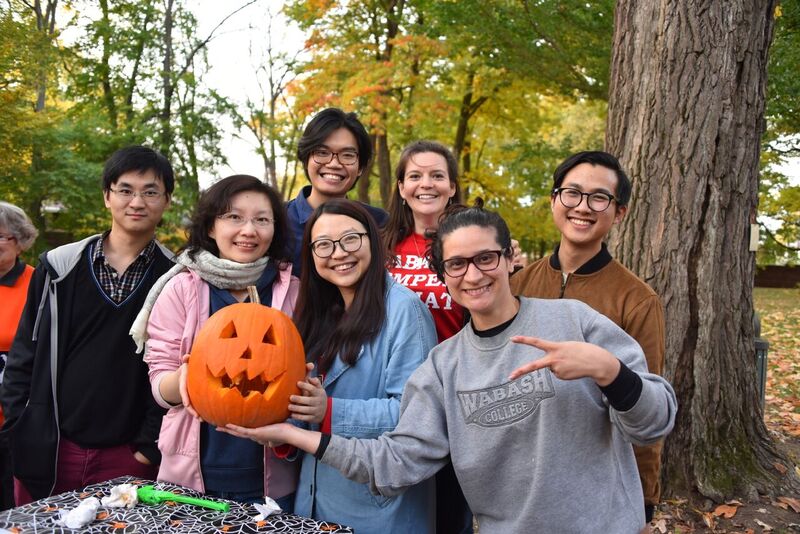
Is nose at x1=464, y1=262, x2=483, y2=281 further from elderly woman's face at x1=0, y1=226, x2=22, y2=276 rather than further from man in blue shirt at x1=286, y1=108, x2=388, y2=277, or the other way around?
elderly woman's face at x1=0, y1=226, x2=22, y2=276

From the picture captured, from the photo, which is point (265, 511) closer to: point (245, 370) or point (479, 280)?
point (245, 370)

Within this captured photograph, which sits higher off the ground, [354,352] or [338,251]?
[338,251]

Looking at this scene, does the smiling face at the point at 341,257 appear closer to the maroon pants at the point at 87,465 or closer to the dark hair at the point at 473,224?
the dark hair at the point at 473,224

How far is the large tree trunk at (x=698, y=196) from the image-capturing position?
4.19m

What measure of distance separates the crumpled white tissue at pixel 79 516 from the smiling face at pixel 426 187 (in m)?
1.96

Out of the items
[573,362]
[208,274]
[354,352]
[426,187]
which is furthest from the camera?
[426,187]

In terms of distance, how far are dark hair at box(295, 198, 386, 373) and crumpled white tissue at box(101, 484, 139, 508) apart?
81 cm

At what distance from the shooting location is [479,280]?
6.89 feet

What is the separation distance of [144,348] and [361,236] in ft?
3.97

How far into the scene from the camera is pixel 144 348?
2842 millimetres

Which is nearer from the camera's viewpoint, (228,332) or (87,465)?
(228,332)

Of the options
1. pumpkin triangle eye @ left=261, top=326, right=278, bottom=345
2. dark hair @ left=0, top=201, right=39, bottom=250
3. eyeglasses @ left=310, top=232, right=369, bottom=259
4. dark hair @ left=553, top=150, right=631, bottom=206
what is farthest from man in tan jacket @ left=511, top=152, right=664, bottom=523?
dark hair @ left=0, top=201, right=39, bottom=250

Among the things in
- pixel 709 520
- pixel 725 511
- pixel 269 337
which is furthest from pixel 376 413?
pixel 725 511

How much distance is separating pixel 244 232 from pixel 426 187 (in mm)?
988
